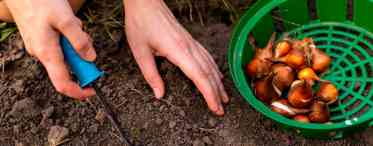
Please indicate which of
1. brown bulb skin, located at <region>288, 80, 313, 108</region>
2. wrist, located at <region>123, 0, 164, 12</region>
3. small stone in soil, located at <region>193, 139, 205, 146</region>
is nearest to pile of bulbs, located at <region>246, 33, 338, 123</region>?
brown bulb skin, located at <region>288, 80, 313, 108</region>

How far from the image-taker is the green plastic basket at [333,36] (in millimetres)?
1485

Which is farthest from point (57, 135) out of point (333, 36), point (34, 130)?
point (333, 36)

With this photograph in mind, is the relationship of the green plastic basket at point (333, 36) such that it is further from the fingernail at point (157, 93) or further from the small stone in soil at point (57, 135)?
the small stone in soil at point (57, 135)

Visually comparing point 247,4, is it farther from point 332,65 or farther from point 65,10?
point 65,10

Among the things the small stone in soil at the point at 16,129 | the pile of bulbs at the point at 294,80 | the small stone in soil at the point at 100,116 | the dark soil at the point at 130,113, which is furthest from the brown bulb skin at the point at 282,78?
the small stone in soil at the point at 16,129

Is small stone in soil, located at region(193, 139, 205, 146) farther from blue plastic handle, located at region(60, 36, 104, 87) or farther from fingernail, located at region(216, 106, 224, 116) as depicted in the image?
blue plastic handle, located at region(60, 36, 104, 87)

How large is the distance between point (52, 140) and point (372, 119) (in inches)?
35.8

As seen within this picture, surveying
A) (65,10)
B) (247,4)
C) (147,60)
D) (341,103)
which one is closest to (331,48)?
(341,103)

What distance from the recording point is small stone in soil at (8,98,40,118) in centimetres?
147

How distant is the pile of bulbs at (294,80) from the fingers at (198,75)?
0.47 feet

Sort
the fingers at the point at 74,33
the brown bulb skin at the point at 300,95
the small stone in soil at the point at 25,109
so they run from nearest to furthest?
the fingers at the point at 74,33, the brown bulb skin at the point at 300,95, the small stone in soil at the point at 25,109

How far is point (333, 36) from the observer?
167 cm

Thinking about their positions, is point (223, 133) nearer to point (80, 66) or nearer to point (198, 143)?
point (198, 143)

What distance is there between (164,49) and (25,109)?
1.53 feet
